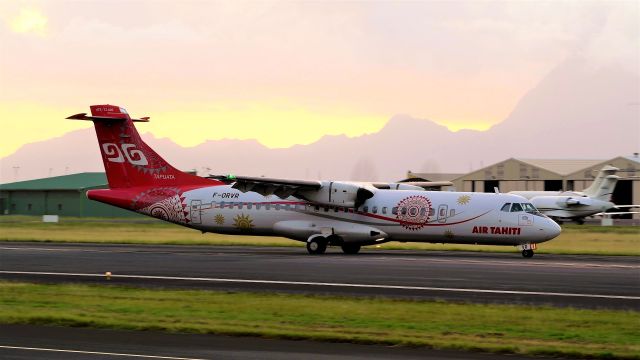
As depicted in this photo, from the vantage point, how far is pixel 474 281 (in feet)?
80.0

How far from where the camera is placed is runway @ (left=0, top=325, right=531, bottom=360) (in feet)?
41.6

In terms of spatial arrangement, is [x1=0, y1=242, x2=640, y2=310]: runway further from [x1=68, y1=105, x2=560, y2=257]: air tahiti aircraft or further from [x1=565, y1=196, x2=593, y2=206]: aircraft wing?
[x1=565, y1=196, x2=593, y2=206]: aircraft wing

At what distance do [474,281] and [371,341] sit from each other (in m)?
10.6

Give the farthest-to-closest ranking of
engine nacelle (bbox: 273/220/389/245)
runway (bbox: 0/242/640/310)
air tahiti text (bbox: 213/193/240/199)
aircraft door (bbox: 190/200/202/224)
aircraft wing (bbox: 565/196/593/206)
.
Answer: aircraft wing (bbox: 565/196/593/206)
aircraft door (bbox: 190/200/202/224)
air tahiti text (bbox: 213/193/240/199)
engine nacelle (bbox: 273/220/389/245)
runway (bbox: 0/242/640/310)

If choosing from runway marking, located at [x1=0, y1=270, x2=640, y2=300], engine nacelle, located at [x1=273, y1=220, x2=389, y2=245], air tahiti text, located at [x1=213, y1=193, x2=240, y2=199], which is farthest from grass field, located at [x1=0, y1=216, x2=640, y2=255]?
Result: runway marking, located at [x1=0, y1=270, x2=640, y2=300]

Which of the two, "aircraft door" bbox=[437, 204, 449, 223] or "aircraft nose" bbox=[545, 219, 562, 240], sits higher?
"aircraft door" bbox=[437, 204, 449, 223]

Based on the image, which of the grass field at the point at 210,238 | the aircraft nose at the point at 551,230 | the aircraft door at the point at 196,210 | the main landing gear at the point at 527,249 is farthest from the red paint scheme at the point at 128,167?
the aircraft nose at the point at 551,230

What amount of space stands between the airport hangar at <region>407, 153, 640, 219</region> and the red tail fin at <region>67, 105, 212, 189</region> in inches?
2356

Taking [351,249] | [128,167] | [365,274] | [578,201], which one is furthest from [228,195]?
[578,201]

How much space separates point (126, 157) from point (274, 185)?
831 centimetres

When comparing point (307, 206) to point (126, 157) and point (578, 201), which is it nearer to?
point (126, 157)

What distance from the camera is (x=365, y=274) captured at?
1043 inches

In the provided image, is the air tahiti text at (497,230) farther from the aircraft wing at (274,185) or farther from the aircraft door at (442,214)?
the aircraft wing at (274,185)

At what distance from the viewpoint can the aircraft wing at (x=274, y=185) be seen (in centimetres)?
3644
